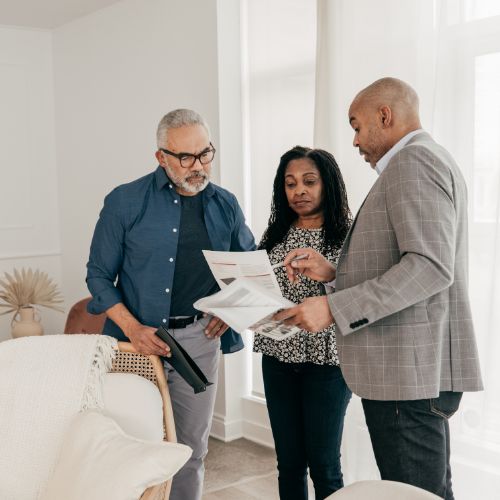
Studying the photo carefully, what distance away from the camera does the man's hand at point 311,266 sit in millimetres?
2020

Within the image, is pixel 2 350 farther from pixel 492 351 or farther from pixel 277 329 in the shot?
pixel 492 351

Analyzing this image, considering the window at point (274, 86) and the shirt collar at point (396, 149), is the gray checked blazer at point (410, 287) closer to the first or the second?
the shirt collar at point (396, 149)

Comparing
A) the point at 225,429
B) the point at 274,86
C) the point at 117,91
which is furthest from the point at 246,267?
the point at 117,91

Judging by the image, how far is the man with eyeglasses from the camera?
223cm

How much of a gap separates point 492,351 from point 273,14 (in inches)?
82.3

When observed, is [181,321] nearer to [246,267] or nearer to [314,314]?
[246,267]

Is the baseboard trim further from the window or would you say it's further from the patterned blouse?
the patterned blouse

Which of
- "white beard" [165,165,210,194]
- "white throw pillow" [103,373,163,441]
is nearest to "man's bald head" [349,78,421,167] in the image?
"white beard" [165,165,210,194]

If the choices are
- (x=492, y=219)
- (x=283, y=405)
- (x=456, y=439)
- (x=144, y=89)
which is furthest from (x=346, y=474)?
(x=144, y=89)

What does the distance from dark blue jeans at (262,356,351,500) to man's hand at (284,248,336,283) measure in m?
0.35

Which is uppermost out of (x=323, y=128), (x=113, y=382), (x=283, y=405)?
(x=323, y=128)

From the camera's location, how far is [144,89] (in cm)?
423

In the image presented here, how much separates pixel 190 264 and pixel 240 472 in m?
1.49

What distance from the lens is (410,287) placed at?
1.60 meters
